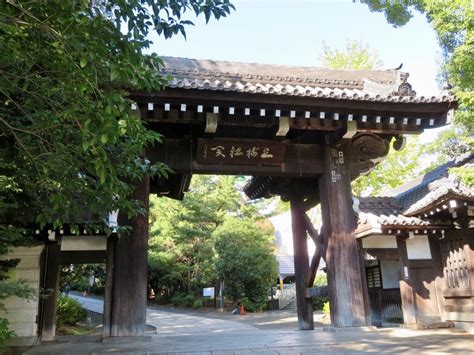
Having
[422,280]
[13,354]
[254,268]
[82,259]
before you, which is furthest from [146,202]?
[254,268]

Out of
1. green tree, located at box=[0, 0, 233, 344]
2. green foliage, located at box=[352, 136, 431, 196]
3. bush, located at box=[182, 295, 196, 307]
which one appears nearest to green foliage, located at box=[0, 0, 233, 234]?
green tree, located at box=[0, 0, 233, 344]

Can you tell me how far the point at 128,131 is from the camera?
4223mm

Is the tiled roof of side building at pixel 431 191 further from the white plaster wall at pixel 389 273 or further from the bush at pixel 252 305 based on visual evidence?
the bush at pixel 252 305

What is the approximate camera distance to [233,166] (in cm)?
805

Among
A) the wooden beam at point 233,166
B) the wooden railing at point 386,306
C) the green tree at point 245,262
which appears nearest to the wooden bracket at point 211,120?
the wooden beam at point 233,166

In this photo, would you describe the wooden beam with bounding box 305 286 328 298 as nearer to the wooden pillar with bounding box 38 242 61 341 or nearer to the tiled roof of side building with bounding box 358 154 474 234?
the tiled roof of side building with bounding box 358 154 474 234

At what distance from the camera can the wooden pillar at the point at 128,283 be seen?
21.7 feet

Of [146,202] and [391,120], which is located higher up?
[391,120]

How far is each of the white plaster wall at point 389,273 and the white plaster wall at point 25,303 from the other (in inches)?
334

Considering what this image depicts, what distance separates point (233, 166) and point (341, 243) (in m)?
2.51

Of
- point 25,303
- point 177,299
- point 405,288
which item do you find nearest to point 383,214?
point 405,288

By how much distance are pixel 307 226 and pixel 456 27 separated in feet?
17.0

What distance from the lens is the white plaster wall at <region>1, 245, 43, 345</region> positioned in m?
7.84

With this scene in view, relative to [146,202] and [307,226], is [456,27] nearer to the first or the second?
[307,226]
